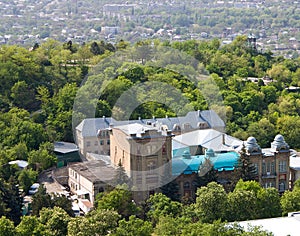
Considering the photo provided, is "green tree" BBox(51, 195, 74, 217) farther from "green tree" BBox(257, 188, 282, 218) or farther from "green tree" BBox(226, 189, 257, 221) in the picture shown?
"green tree" BBox(257, 188, 282, 218)

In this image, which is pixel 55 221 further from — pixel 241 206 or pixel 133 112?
pixel 133 112

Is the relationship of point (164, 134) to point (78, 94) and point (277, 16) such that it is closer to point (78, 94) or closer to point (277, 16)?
point (78, 94)

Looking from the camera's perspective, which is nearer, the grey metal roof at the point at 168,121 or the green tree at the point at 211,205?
the green tree at the point at 211,205

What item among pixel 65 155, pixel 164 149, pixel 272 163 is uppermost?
pixel 164 149

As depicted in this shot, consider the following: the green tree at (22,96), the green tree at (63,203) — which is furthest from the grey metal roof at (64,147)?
the green tree at (63,203)

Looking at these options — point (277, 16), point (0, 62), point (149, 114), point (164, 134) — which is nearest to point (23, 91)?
point (0, 62)

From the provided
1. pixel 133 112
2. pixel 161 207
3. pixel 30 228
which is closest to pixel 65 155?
pixel 133 112

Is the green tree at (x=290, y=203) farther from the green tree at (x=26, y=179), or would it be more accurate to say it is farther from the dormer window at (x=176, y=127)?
the green tree at (x=26, y=179)
